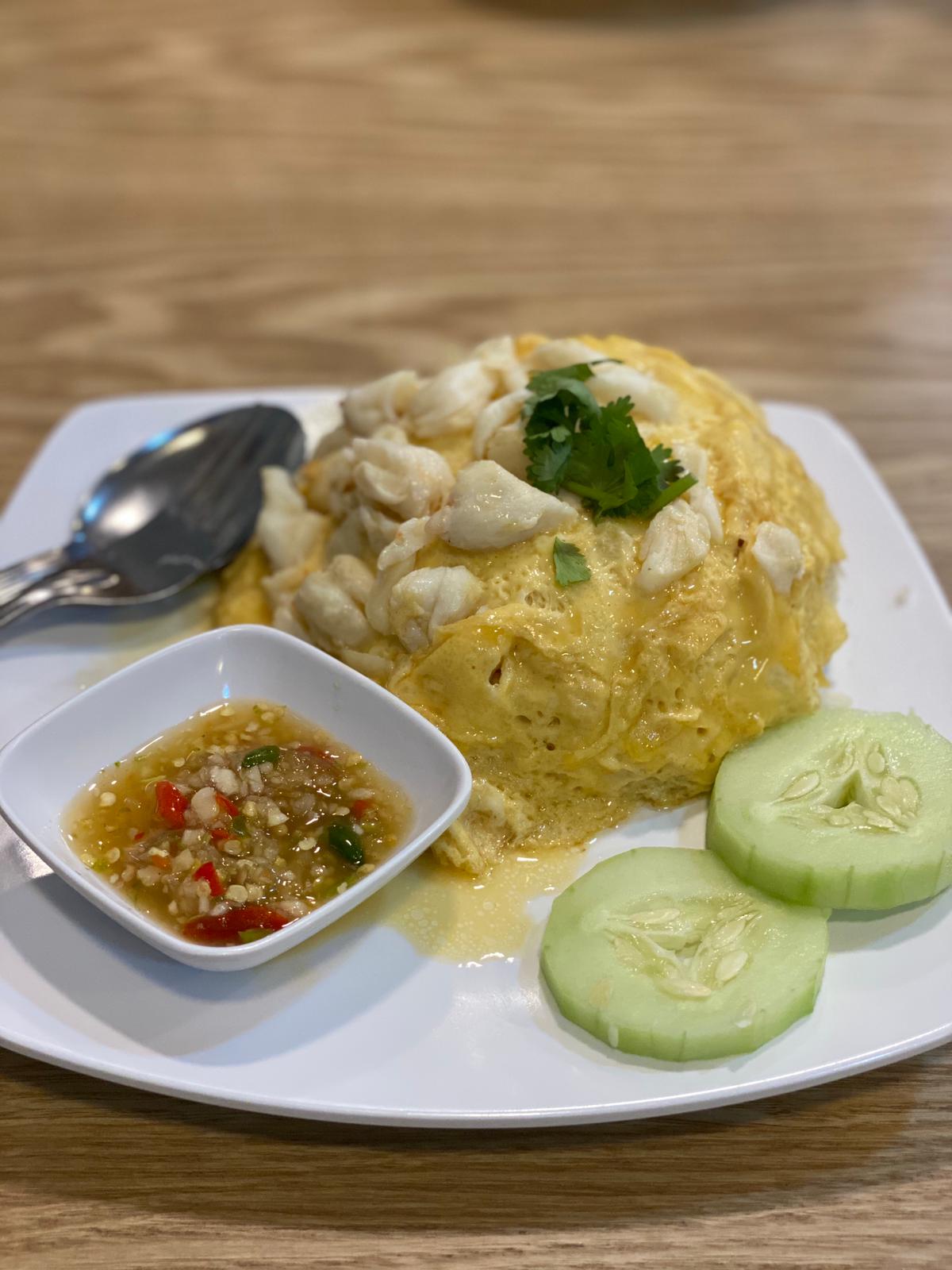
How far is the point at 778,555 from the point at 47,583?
85.3 inches

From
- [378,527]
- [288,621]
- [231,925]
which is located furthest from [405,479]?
[231,925]

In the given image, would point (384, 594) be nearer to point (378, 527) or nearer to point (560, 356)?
point (378, 527)

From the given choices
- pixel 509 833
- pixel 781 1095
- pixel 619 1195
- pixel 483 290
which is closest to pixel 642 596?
pixel 509 833

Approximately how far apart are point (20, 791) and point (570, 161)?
5863 mm

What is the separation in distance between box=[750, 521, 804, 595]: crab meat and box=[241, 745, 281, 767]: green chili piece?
133 cm

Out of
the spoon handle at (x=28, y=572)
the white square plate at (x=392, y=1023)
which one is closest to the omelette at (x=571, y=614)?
the white square plate at (x=392, y=1023)

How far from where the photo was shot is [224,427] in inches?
158

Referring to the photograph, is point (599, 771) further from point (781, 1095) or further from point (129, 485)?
point (129, 485)

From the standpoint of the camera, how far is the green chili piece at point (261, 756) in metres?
2.67

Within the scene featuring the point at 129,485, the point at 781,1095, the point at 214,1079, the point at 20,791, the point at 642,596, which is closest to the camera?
the point at 214,1079

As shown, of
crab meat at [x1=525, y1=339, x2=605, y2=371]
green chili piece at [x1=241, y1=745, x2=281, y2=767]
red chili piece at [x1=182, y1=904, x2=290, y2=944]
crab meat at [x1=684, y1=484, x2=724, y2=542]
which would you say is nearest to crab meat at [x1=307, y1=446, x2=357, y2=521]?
crab meat at [x1=525, y1=339, x2=605, y2=371]

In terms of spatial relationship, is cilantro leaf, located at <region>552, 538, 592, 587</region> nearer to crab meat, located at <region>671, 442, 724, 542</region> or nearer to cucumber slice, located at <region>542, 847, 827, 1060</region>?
crab meat, located at <region>671, 442, 724, 542</region>

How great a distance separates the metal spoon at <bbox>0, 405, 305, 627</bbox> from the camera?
3402 millimetres

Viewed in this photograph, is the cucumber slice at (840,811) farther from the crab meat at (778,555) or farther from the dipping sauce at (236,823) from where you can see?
the dipping sauce at (236,823)
